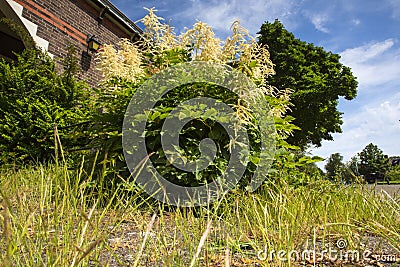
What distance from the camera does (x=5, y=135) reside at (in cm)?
443

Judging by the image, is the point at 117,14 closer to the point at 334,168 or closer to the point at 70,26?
the point at 70,26

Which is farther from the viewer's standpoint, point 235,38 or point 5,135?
point 5,135

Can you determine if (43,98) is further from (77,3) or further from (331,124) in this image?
(331,124)

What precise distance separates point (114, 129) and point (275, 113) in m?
1.50

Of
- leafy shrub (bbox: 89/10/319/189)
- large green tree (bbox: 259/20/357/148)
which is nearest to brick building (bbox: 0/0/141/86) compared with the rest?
leafy shrub (bbox: 89/10/319/189)

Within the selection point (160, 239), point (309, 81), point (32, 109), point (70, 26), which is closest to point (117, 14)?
point (70, 26)

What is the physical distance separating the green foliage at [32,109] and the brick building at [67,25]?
66 centimetres

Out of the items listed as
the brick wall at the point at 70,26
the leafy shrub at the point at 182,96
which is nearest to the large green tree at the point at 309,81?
the brick wall at the point at 70,26

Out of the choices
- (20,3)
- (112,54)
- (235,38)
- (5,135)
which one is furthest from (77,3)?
(235,38)

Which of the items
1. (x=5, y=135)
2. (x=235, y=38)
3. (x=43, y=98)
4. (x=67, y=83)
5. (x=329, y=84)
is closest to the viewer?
(x=235, y=38)

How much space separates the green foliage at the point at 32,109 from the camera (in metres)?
4.52

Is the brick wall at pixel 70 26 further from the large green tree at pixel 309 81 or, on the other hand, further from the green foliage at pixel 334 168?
the large green tree at pixel 309 81

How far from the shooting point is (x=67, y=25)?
701 cm

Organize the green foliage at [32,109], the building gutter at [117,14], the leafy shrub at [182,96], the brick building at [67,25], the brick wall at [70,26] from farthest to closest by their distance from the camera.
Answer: the building gutter at [117,14] → the brick wall at [70,26] → the brick building at [67,25] → the green foliage at [32,109] → the leafy shrub at [182,96]
